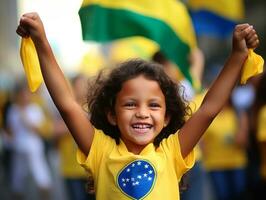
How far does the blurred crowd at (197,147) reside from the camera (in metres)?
8.95

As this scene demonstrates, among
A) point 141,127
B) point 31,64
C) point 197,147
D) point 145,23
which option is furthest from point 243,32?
point 197,147

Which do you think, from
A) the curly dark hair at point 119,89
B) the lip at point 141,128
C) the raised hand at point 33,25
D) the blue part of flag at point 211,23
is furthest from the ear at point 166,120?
the blue part of flag at point 211,23

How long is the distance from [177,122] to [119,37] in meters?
2.28

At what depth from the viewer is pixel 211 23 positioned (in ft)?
33.7

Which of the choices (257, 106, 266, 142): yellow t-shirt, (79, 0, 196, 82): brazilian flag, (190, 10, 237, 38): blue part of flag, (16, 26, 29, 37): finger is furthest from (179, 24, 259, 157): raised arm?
(190, 10, 237, 38): blue part of flag

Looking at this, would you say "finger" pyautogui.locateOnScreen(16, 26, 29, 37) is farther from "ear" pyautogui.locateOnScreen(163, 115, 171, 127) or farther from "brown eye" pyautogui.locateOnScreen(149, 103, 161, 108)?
"ear" pyautogui.locateOnScreen(163, 115, 171, 127)

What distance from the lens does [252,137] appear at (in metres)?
9.73

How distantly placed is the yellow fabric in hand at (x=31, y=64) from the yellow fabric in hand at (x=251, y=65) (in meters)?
1.04

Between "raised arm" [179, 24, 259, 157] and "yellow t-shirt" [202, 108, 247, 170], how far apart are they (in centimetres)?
539

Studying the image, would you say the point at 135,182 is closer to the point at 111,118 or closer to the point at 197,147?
the point at 111,118

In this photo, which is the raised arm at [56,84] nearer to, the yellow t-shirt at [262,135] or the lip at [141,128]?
the lip at [141,128]

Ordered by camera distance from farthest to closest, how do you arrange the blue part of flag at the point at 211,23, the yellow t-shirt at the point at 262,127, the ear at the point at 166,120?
the blue part of flag at the point at 211,23, the yellow t-shirt at the point at 262,127, the ear at the point at 166,120

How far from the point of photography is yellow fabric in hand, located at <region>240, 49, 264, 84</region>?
5320 millimetres

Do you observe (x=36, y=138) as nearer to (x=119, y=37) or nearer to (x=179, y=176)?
(x=119, y=37)
